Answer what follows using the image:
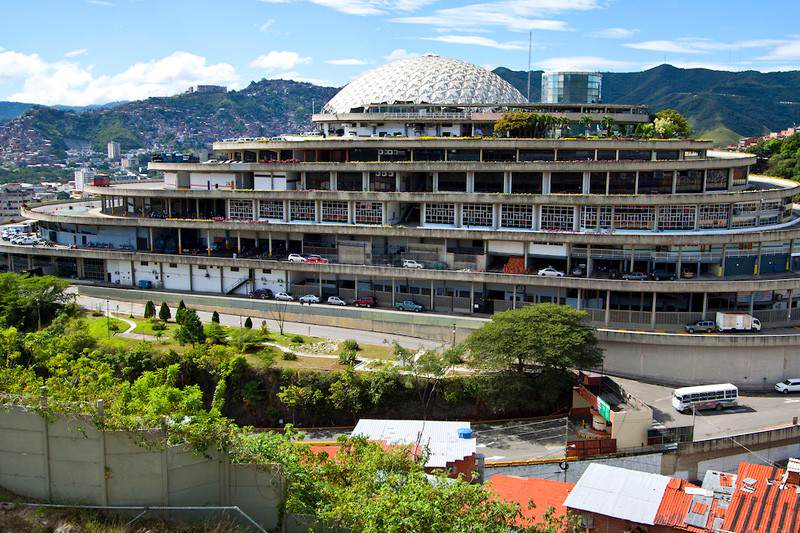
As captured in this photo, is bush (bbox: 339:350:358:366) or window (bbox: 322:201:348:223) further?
window (bbox: 322:201:348:223)

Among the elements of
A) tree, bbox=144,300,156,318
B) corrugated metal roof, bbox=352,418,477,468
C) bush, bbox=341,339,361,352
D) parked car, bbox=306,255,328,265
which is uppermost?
parked car, bbox=306,255,328,265

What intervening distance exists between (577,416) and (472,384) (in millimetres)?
6607

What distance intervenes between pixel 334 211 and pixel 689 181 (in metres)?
28.6

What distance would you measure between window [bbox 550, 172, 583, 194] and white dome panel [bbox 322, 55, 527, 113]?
66.7 feet

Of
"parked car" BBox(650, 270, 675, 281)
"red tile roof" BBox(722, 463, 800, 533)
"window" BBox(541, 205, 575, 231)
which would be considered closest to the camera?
"red tile roof" BBox(722, 463, 800, 533)

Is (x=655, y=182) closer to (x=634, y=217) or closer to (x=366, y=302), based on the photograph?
(x=634, y=217)

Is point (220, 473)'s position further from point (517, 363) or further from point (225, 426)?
point (517, 363)

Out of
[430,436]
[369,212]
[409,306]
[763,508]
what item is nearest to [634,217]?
[409,306]

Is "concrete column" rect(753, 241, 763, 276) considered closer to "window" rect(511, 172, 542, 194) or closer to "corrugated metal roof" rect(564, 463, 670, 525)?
"window" rect(511, 172, 542, 194)

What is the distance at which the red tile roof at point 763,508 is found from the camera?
30422 mm

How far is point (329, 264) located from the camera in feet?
197

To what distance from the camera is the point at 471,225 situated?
60062mm

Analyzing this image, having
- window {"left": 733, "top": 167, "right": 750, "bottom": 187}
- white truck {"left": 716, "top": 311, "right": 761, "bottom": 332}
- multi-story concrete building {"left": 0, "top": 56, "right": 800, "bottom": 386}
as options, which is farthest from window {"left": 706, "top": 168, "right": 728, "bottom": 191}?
white truck {"left": 716, "top": 311, "right": 761, "bottom": 332}

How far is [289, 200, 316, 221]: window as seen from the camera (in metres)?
64.9
